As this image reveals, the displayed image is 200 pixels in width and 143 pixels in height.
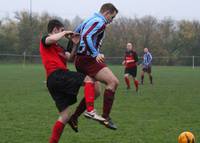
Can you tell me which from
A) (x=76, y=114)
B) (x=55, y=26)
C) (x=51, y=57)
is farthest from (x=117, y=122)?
(x=55, y=26)

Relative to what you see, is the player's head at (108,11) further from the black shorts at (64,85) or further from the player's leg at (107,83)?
the black shorts at (64,85)

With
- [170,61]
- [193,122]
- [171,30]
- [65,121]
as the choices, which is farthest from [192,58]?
[65,121]

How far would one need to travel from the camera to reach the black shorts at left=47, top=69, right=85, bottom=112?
6684 millimetres

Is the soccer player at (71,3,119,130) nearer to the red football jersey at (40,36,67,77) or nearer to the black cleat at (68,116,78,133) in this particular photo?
the black cleat at (68,116,78,133)

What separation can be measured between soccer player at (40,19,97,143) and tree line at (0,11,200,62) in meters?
58.3

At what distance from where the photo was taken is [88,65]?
283 inches

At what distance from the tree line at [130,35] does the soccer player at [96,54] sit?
5786cm

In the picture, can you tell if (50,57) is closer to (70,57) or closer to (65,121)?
(70,57)

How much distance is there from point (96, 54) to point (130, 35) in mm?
62217

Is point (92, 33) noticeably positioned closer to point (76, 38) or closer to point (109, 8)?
point (76, 38)

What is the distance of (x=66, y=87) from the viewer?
6.71 m

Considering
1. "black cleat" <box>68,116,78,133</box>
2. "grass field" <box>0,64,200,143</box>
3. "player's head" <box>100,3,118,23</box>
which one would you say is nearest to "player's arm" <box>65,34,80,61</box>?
"player's head" <box>100,3,118,23</box>

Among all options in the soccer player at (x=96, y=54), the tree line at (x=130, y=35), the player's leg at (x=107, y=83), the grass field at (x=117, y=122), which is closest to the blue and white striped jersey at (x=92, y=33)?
the soccer player at (x=96, y=54)

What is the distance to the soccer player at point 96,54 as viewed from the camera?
693 cm
